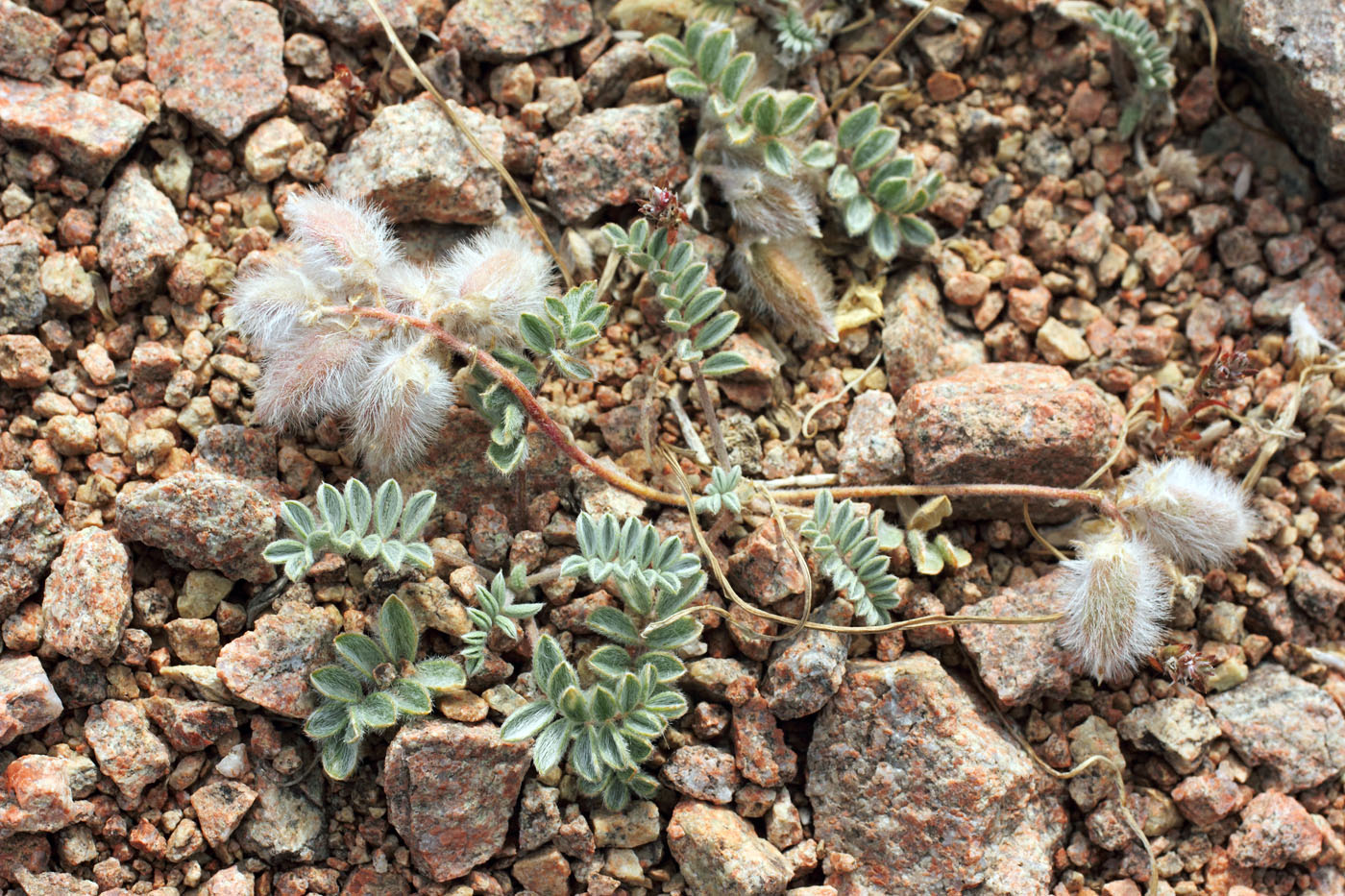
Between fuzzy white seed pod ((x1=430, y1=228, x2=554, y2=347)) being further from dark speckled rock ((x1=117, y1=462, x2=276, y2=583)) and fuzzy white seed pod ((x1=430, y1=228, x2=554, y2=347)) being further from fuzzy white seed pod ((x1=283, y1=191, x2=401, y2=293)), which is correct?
dark speckled rock ((x1=117, y1=462, x2=276, y2=583))

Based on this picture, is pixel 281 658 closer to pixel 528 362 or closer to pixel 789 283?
pixel 528 362

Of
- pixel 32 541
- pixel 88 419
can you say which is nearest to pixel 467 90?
pixel 88 419

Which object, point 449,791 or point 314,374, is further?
point 314,374

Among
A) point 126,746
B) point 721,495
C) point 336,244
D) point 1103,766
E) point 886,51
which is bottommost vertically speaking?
point 126,746

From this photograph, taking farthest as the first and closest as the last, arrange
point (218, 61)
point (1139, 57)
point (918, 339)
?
point (1139, 57) → point (918, 339) → point (218, 61)

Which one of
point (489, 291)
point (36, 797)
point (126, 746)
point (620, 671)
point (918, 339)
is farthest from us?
point (918, 339)

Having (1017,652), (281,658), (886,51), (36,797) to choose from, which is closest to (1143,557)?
(1017,652)

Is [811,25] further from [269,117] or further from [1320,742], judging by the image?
[1320,742]

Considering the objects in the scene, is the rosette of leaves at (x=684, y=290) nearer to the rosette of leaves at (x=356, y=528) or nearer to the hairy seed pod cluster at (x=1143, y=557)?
the rosette of leaves at (x=356, y=528)
